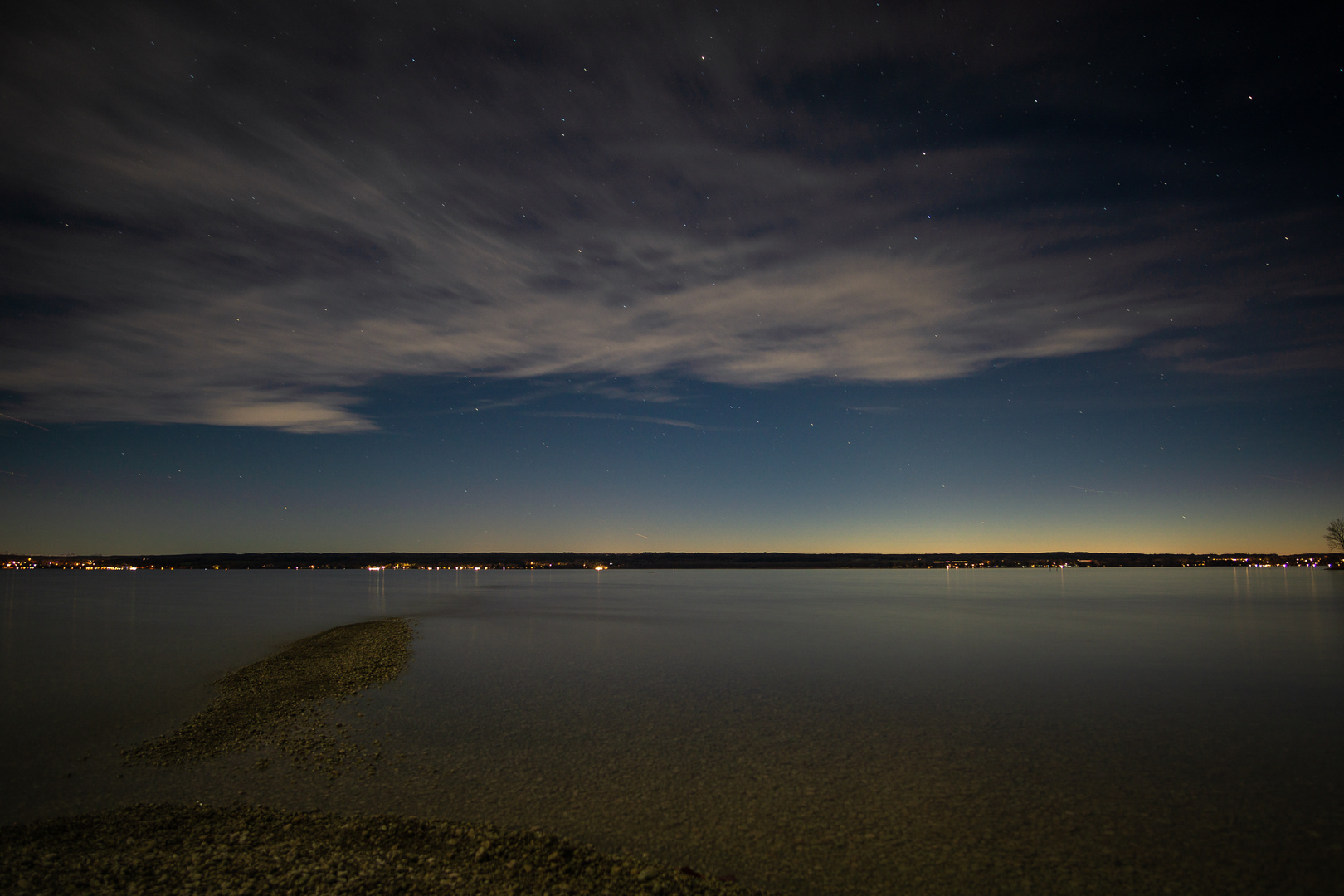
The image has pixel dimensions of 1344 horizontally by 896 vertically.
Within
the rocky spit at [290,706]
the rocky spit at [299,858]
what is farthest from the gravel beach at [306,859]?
the rocky spit at [290,706]

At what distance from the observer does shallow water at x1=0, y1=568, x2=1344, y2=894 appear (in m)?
8.05

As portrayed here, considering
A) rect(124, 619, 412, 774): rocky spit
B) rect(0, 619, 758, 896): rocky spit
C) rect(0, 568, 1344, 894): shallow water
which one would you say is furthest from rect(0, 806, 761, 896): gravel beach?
rect(124, 619, 412, 774): rocky spit

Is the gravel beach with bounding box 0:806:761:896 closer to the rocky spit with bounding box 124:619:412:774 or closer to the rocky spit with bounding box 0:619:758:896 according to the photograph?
the rocky spit with bounding box 0:619:758:896

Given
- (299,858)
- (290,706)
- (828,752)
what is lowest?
(290,706)

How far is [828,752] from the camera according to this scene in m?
12.1

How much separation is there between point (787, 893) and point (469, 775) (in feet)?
18.3

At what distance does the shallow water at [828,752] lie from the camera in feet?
26.4

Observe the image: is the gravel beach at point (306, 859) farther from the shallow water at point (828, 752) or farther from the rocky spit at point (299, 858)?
the shallow water at point (828, 752)

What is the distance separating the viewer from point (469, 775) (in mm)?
10445

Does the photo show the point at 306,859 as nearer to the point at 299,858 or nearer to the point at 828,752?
the point at 299,858

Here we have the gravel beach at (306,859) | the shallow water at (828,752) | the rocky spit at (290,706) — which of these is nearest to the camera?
the gravel beach at (306,859)

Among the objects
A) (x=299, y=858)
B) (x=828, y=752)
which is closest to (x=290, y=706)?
(x=299, y=858)

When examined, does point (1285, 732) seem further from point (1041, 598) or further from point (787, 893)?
point (1041, 598)

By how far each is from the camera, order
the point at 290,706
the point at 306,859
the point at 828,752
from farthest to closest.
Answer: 1. the point at 290,706
2. the point at 828,752
3. the point at 306,859
